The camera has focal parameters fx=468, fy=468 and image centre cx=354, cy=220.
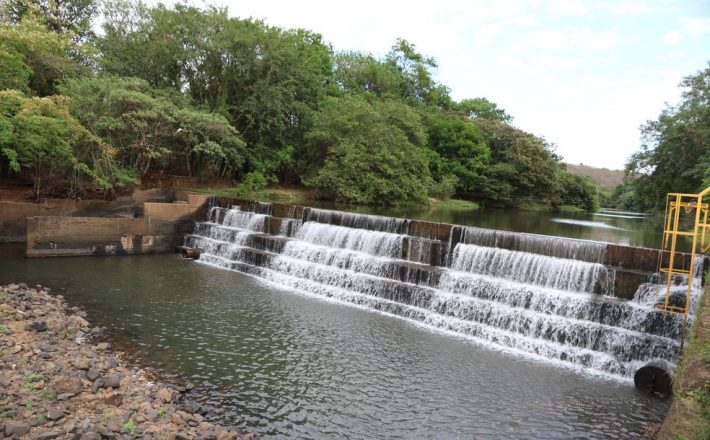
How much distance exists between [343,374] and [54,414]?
3.95 metres

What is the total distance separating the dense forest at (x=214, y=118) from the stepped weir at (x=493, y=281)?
655cm

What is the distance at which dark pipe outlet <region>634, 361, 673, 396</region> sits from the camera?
746 centimetres

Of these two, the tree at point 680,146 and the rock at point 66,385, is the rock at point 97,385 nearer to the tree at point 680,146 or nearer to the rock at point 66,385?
the rock at point 66,385

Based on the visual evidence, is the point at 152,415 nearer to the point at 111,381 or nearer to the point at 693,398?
the point at 111,381

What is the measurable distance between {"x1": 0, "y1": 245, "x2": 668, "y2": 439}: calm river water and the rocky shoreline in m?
0.50

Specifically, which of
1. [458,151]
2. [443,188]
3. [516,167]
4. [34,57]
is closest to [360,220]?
[34,57]

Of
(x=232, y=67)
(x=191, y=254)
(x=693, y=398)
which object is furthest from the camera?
(x=232, y=67)

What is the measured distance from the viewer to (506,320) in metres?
10.2

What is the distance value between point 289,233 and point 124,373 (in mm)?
9916

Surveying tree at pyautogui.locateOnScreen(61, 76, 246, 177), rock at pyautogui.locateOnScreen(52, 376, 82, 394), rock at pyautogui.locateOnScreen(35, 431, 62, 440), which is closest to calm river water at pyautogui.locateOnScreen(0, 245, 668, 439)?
rock at pyautogui.locateOnScreen(52, 376, 82, 394)

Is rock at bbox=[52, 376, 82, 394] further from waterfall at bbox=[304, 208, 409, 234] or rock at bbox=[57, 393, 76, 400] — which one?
waterfall at bbox=[304, 208, 409, 234]

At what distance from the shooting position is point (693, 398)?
4.40 meters

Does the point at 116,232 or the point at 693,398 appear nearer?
the point at 693,398

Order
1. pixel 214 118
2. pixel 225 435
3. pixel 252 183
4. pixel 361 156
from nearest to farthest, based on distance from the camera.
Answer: pixel 225 435 → pixel 214 118 → pixel 361 156 → pixel 252 183
